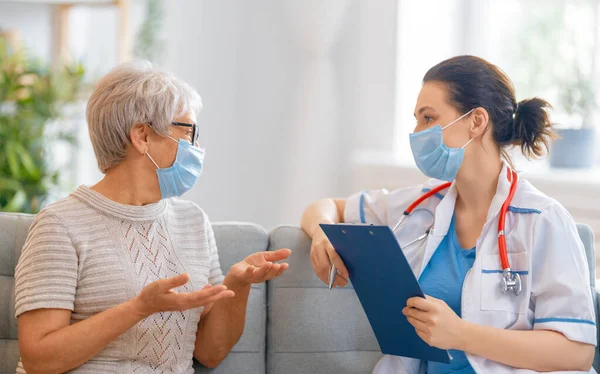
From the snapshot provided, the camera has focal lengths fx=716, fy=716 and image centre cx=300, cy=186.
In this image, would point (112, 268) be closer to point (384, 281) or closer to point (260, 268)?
point (260, 268)

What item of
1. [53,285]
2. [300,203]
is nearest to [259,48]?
[300,203]

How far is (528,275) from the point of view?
1699mm

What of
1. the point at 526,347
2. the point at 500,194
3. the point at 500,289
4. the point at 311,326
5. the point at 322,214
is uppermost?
the point at 500,194

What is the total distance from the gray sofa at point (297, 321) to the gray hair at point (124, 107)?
1.37 ft

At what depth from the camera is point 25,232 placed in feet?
6.49

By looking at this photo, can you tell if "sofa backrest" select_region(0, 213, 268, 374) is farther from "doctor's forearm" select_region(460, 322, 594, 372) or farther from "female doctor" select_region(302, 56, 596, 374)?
"doctor's forearm" select_region(460, 322, 594, 372)

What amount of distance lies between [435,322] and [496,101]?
0.64 m

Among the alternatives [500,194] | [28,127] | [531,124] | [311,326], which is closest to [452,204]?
[500,194]

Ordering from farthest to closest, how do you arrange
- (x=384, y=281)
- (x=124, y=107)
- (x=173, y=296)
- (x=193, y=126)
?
(x=193, y=126), (x=124, y=107), (x=384, y=281), (x=173, y=296)

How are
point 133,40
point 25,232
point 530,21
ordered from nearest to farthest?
point 25,232 → point 530,21 → point 133,40

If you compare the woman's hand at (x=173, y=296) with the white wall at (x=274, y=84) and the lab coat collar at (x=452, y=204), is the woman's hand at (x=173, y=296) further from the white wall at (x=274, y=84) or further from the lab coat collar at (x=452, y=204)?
the white wall at (x=274, y=84)

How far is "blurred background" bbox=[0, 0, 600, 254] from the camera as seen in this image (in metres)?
3.57

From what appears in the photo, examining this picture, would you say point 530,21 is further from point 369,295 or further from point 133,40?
point 133,40

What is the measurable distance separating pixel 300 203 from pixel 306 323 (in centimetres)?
223
